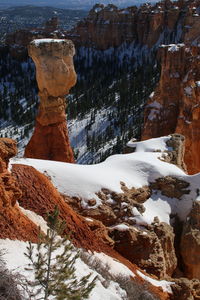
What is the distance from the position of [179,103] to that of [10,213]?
80.8 feet

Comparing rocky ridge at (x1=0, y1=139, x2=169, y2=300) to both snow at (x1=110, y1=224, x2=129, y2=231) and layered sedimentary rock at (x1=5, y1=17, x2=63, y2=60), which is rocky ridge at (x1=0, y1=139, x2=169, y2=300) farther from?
layered sedimentary rock at (x1=5, y1=17, x2=63, y2=60)

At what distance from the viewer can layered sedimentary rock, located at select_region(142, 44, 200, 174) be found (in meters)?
25.7

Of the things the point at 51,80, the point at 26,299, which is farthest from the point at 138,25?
the point at 26,299

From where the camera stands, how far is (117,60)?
88750 millimetres

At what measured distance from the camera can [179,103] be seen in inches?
1172

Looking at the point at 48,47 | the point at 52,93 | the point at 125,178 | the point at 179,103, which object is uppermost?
the point at 48,47

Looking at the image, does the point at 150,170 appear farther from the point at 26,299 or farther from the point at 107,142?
the point at 107,142

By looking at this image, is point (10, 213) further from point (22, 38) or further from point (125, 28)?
point (22, 38)

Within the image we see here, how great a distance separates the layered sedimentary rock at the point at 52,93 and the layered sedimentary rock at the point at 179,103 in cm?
1055

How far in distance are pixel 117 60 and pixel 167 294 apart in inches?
3310

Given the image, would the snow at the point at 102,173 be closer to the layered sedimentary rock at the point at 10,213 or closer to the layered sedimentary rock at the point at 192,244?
the layered sedimentary rock at the point at 192,244

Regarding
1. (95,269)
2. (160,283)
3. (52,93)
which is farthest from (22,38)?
(95,269)

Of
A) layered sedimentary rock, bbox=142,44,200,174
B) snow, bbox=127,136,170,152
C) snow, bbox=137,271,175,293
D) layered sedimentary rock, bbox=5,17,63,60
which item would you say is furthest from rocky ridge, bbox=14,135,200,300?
layered sedimentary rock, bbox=5,17,63,60

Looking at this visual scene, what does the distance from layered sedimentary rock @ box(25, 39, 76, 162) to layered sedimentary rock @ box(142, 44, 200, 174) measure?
10.6 metres
